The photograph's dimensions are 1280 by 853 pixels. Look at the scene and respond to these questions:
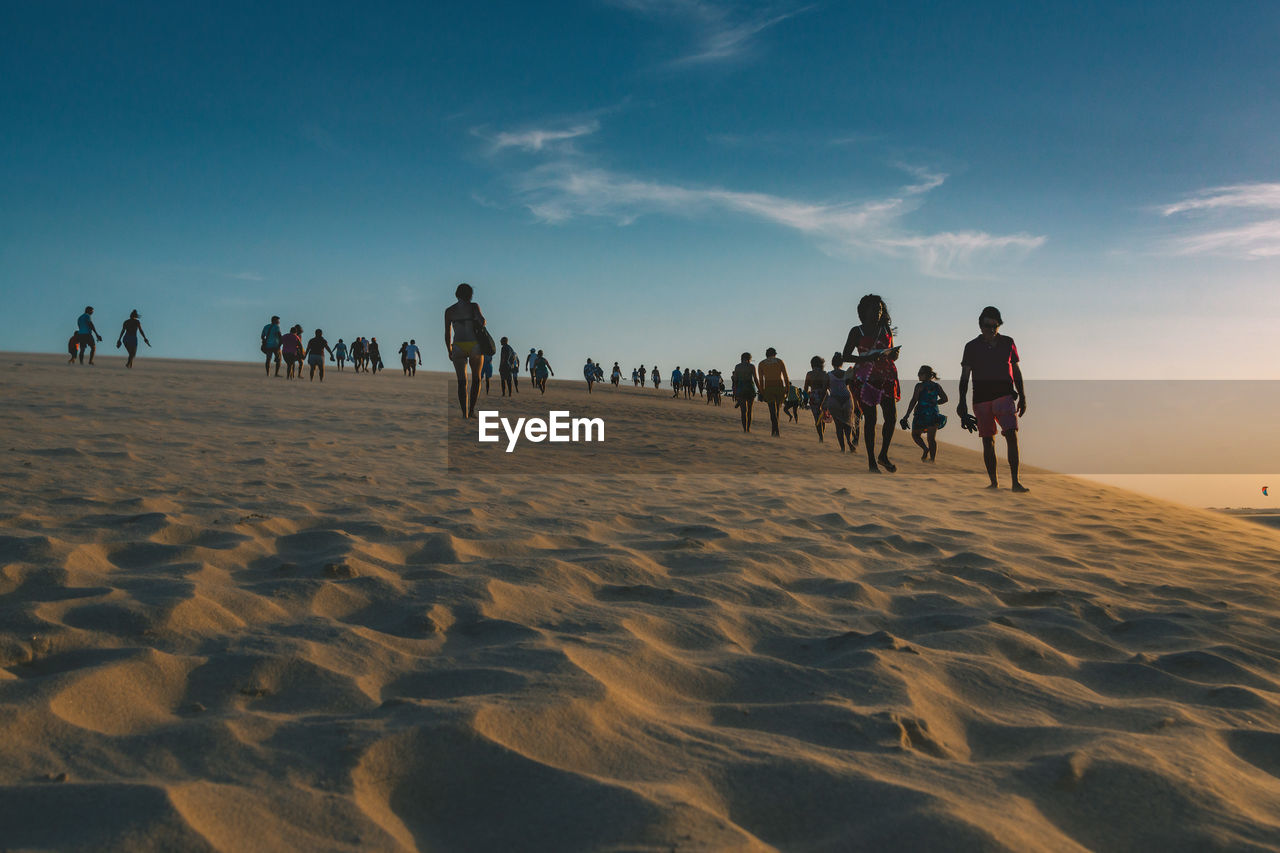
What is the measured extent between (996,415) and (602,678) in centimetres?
763

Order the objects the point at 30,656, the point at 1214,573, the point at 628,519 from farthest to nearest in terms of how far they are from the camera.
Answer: the point at 628,519, the point at 1214,573, the point at 30,656

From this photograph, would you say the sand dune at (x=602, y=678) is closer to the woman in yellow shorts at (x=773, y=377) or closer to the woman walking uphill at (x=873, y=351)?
the woman walking uphill at (x=873, y=351)

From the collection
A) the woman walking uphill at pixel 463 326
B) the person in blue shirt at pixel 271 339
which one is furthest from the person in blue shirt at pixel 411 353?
the woman walking uphill at pixel 463 326

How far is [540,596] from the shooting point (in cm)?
390

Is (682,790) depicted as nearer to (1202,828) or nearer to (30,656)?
(1202,828)

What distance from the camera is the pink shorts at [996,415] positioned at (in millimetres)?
9156

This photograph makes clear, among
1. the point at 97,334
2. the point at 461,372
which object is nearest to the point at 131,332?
the point at 97,334

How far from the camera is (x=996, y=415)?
30.5 feet

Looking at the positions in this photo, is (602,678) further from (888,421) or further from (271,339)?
(271,339)

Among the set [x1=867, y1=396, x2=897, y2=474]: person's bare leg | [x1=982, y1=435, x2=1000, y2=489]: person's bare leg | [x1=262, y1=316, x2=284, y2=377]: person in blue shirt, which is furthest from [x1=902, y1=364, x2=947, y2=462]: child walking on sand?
[x1=262, y1=316, x2=284, y2=377]: person in blue shirt

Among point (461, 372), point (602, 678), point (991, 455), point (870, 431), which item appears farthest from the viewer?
point (461, 372)

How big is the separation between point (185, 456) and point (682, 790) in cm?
725

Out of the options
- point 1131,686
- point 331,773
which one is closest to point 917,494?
point 1131,686

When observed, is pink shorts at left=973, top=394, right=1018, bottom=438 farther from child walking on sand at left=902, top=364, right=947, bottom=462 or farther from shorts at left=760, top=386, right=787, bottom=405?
shorts at left=760, top=386, right=787, bottom=405
